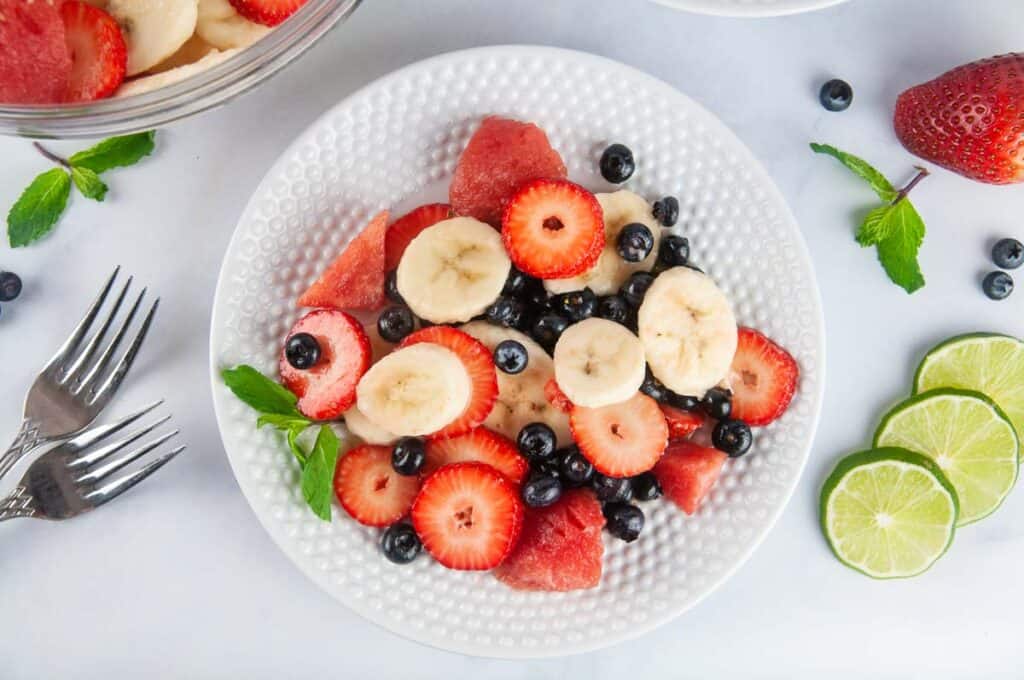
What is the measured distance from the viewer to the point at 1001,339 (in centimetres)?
167

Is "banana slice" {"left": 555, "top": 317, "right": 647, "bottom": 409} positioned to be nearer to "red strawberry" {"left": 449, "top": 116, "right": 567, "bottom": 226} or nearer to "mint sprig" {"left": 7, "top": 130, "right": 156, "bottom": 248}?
"red strawberry" {"left": 449, "top": 116, "right": 567, "bottom": 226}

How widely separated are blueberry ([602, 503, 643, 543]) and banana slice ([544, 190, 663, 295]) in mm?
323

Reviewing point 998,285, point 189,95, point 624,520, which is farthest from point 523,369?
point 998,285

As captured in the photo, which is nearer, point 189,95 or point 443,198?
point 189,95

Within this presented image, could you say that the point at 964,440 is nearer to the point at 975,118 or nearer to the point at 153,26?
the point at 975,118

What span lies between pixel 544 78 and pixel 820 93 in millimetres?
458

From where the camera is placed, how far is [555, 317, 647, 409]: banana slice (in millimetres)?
1456

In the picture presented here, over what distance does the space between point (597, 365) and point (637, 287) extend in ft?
0.48

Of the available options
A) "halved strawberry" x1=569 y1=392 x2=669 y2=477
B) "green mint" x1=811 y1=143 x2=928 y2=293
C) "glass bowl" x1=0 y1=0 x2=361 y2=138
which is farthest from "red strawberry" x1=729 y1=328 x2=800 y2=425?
"glass bowl" x1=0 y1=0 x2=361 y2=138

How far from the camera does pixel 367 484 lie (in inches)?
58.9

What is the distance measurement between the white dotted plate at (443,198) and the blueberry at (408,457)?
0.13m

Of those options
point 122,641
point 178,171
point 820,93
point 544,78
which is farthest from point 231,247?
point 820,93

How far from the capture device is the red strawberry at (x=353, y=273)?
148 centimetres

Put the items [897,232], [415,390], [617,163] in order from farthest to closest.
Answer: [897,232] < [617,163] < [415,390]
